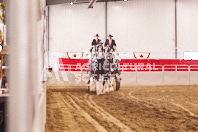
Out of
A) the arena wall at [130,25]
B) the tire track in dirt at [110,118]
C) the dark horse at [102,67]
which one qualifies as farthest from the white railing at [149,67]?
the tire track in dirt at [110,118]

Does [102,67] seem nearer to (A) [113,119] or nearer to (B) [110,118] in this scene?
(B) [110,118]

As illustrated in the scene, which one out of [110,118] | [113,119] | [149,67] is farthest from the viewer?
[149,67]

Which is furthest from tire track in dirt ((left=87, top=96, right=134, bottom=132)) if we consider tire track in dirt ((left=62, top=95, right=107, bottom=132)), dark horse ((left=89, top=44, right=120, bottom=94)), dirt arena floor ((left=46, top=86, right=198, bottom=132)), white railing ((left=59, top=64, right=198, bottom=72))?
white railing ((left=59, top=64, right=198, bottom=72))

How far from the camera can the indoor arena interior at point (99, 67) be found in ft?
2.63

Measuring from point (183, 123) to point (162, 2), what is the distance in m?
17.8

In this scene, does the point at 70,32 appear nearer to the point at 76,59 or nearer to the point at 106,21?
the point at 106,21

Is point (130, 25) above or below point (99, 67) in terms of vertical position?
above

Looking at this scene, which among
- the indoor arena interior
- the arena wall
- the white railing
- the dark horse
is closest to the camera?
the indoor arena interior

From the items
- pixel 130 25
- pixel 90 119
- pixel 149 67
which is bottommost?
pixel 90 119

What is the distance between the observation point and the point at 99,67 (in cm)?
935

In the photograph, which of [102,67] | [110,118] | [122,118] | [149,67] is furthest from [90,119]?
[149,67]

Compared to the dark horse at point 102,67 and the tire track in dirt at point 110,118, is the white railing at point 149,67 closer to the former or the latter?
the dark horse at point 102,67

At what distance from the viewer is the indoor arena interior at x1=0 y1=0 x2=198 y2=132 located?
0.80 metres

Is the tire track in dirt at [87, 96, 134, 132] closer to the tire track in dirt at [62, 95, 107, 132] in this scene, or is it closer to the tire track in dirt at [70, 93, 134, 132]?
the tire track in dirt at [70, 93, 134, 132]
